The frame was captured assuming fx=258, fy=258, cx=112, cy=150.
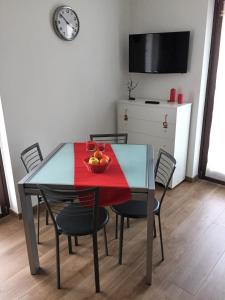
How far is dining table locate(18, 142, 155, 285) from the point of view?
5.72 ft

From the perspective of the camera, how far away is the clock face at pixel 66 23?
266 centimetres

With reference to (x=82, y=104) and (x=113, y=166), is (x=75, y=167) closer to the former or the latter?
(x=113, y=166)

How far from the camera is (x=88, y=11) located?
2977 mm

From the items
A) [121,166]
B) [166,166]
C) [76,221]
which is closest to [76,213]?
[76,221]

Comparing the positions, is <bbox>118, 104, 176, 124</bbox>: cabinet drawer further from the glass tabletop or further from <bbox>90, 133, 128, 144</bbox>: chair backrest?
the glass tabletop

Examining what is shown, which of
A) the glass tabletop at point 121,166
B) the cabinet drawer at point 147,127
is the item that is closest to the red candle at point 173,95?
the cabinet drawer at point 147,127

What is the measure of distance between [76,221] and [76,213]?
0.21ft

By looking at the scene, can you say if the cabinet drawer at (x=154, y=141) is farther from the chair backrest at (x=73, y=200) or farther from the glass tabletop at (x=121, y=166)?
the chair backrest at (x=73, y=200)

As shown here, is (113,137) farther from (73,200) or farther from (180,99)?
(73,200)

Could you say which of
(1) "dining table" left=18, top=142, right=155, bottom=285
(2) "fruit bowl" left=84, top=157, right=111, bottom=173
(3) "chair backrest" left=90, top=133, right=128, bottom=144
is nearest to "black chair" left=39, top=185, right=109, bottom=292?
(1) "dining table" left=18, top=142, right=155, bottom=285

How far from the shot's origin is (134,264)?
7.03ft

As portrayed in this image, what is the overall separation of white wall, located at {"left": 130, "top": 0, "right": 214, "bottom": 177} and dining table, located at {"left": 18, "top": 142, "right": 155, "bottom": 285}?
50.7 inches

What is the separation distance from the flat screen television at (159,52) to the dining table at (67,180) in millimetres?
1417

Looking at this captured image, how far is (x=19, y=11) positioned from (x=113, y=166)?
66.2 inches
